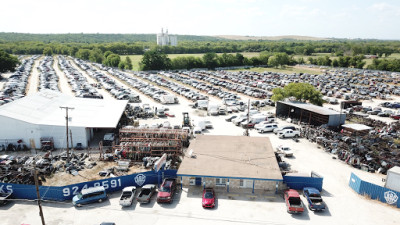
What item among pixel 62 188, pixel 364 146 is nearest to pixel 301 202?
pixel 364 146

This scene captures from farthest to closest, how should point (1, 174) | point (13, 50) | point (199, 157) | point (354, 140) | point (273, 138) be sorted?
point (13, 50) < point (273, 138) < point (354, 140) < point (199, 157) < point (1, 174)

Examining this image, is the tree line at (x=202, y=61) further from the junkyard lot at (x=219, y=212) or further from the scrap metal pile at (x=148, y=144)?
the junkyard lot at (x=219, y=212)

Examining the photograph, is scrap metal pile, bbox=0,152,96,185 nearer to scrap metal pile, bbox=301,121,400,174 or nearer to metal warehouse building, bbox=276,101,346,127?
scrap metal pile, bbox=301,121,400,174

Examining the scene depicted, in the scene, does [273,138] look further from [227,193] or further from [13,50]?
[13,50]

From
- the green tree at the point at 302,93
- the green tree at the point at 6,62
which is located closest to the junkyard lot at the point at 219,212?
the green tree at the point at 302,93

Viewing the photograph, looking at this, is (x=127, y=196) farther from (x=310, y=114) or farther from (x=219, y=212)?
(x=310, y=114)

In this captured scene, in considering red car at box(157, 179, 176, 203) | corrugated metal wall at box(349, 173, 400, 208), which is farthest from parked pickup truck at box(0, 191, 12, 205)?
corrugated metal wall at box(349, 173, 400, 208)

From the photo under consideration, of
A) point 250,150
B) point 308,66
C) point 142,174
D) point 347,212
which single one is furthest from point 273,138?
point 308,66
